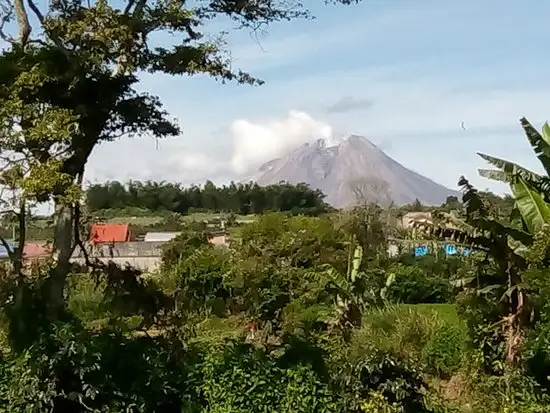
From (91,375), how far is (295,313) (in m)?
8.95

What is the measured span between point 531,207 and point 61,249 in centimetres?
512

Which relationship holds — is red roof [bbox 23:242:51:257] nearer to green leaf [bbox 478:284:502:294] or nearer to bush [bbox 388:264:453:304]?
green leaf [bbox 478:284:502:294]

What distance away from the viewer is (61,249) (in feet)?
26.6

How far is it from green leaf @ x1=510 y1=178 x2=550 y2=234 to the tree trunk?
495 cm

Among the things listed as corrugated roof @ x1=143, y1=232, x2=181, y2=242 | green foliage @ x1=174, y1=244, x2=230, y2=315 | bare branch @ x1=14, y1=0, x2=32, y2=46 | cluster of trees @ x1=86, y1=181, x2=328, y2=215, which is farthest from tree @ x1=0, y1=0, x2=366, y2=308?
cluster of trees @ x1=86, y1=181, x2=328, y2=215

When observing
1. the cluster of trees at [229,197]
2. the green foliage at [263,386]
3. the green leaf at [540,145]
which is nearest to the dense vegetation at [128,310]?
the green foliage at [263,386]

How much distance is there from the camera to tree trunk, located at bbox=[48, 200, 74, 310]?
25.8 ft

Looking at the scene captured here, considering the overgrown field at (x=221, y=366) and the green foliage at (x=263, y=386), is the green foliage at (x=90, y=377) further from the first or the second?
the green foliage at (x=263, y=386)

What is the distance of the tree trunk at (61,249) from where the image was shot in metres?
7.87

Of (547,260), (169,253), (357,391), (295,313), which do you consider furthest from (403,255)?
(357,391)

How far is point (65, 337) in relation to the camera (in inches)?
291

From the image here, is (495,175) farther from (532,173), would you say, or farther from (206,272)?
(206,272)

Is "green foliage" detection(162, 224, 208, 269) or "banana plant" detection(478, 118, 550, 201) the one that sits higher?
"banana plant" detection(478, 118, 550, 201)

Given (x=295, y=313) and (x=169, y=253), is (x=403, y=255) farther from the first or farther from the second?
(x=295, y=313)
